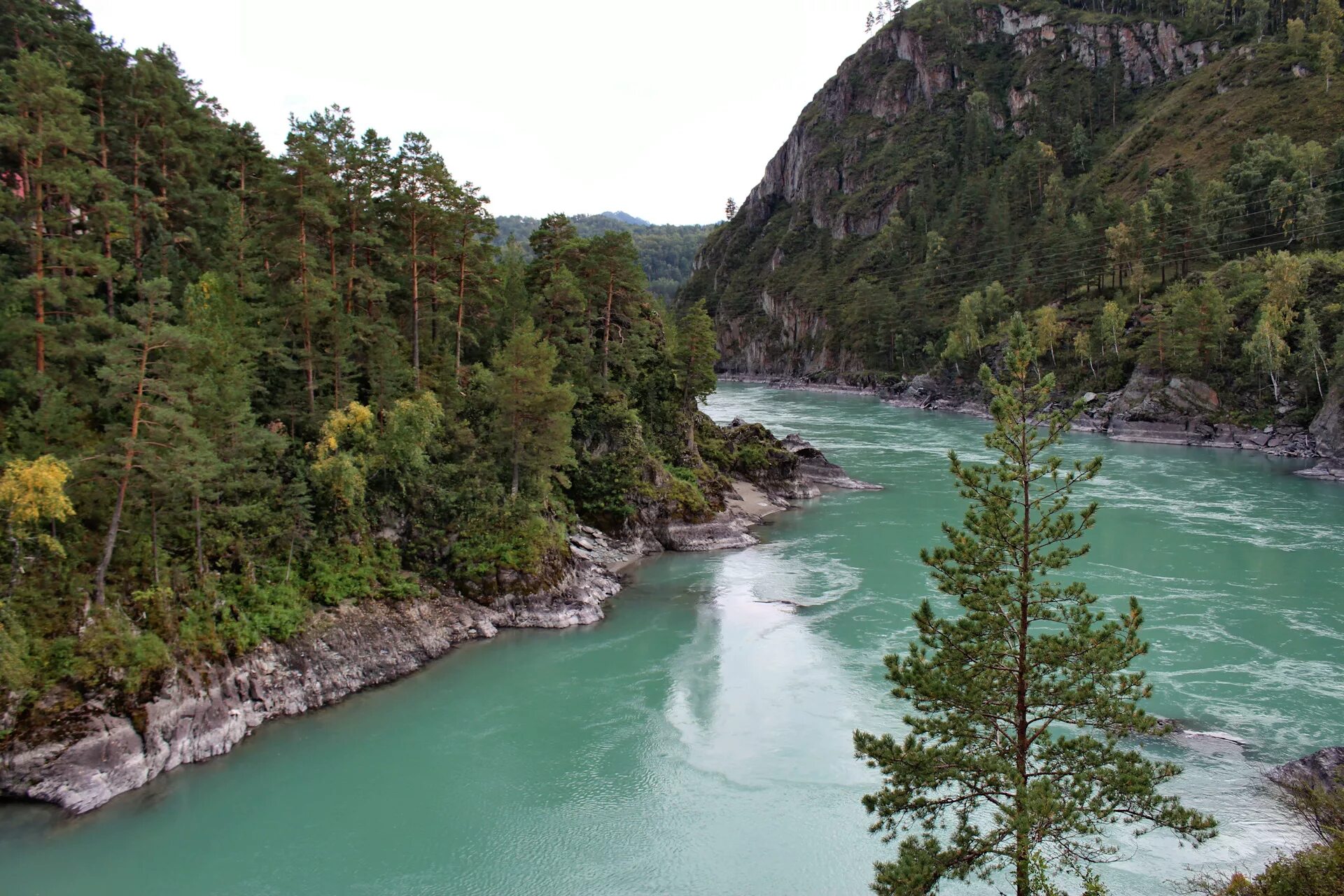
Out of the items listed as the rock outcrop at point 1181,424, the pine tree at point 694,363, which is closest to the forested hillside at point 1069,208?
the rock outcrop at point 1181,424

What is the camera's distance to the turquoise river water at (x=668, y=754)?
52.4 feet

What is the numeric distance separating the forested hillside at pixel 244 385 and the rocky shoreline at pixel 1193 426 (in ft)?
156

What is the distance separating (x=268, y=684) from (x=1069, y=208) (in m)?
124

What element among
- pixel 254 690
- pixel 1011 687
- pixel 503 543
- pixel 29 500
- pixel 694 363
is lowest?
pixel 254 690

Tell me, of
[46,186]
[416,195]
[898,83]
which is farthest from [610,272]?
[898,83]

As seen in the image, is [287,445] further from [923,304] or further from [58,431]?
A: [923,304]

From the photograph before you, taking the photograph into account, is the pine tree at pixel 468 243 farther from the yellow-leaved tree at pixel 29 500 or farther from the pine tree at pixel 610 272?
the yellow-leaved tree at pixel 29 500

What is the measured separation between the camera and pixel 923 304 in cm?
12444

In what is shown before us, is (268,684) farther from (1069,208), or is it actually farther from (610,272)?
(1069,208)

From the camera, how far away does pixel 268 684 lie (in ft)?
67.4

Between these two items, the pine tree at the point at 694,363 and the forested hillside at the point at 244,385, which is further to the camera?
the pine tree at the point at 694,363

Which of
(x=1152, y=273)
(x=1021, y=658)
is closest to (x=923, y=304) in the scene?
(x=1152, y=273)

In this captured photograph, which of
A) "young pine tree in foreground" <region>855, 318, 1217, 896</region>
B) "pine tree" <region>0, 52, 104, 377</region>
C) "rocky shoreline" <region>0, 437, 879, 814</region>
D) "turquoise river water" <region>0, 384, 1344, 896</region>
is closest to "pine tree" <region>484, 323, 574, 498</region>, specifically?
"rocky shoreline" <region>0, 437, 879, 814</region>

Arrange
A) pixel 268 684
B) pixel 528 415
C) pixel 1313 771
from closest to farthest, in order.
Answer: pixel 1313 771 < pixel 268 684 < pixel 528 415
